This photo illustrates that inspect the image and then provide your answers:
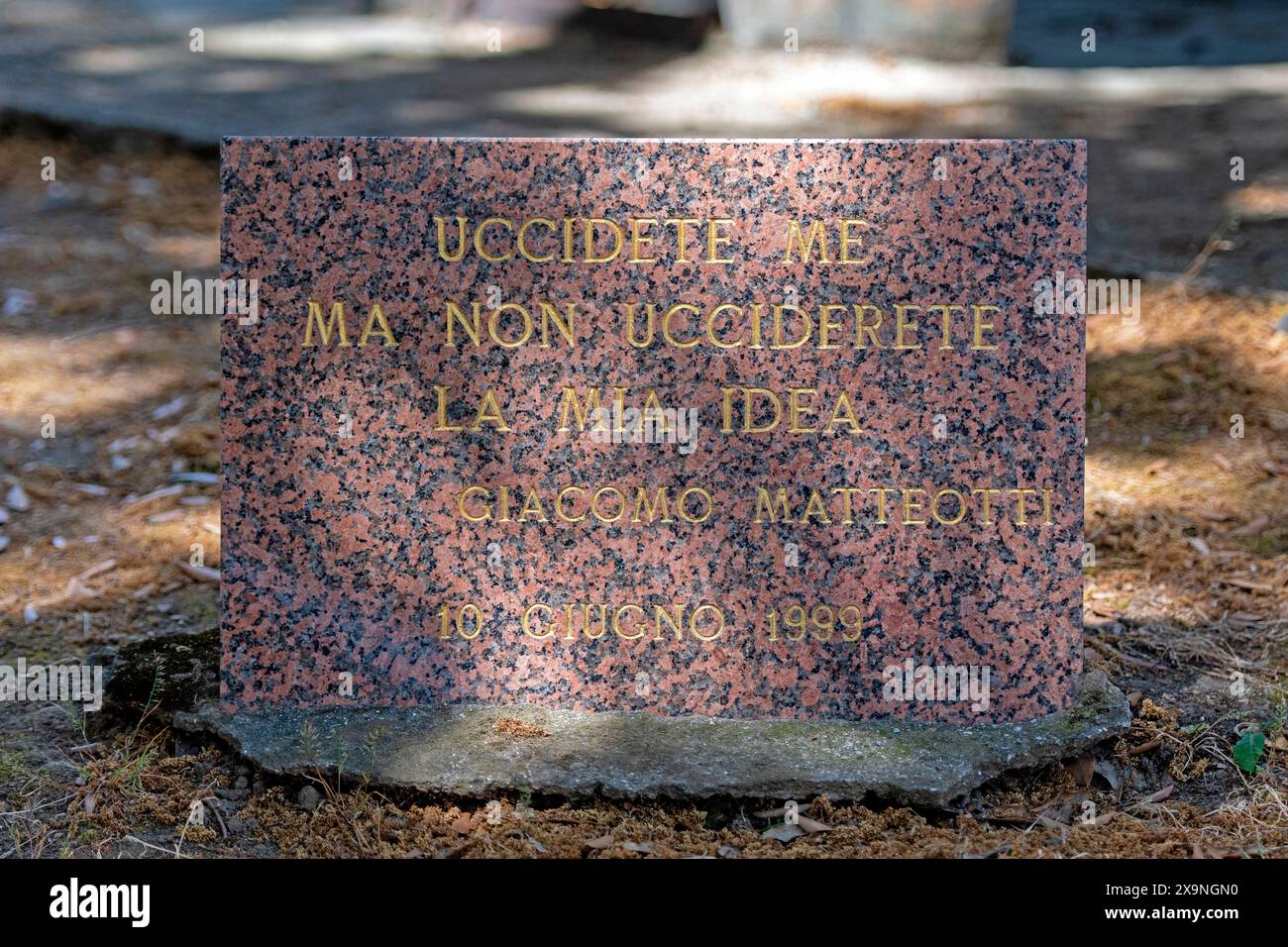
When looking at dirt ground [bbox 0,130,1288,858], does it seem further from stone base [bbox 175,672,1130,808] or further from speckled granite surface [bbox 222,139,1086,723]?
speckled granite surface [bbox 222,139,1086,723]

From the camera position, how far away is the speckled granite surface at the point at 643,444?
2.93 m

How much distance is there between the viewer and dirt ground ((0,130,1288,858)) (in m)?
2.76

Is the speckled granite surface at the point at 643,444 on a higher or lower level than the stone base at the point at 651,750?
higher

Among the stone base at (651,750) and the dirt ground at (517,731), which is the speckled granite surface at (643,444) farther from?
the dirt ground at (517,731)

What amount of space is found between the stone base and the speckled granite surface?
0.05 metres

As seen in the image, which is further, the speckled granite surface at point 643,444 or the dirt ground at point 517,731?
the speckled granite surface at point 643,444

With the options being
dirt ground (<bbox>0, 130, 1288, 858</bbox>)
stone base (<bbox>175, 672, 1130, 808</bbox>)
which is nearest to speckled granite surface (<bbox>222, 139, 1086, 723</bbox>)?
stone base (<bbox>175, 672, 1130, 808</bbox>)

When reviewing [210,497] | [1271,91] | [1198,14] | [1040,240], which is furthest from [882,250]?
[1198,14]

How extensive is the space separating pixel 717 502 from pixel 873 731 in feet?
2.01

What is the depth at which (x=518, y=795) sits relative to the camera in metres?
2.84

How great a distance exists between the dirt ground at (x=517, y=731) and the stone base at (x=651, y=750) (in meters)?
0.05

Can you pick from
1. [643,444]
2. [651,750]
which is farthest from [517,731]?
[643,444]

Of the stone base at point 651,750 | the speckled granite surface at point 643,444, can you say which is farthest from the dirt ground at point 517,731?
the speckled granite surface at point 643,444

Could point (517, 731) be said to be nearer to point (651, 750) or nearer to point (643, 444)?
point (651, 750)
